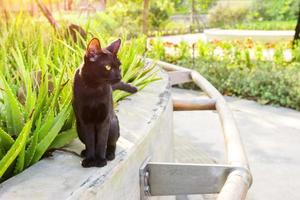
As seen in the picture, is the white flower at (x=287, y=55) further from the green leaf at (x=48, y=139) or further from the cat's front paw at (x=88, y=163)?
the cat's front paw at (x=88, y=163)

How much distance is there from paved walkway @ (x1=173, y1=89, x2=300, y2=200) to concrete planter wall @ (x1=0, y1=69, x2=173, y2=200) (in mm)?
1924

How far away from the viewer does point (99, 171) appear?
1538mm

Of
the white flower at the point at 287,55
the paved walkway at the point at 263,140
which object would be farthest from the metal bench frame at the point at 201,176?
the white flower at the point at 287,55

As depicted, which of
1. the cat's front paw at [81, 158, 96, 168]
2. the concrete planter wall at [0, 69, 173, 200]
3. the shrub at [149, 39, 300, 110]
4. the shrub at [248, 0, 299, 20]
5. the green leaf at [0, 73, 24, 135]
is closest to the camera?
the concrete planter wall at [0, 69, 173, 200]

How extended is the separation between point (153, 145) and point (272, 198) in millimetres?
1999

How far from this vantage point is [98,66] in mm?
1454

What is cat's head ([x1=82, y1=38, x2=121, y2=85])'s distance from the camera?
1.45m

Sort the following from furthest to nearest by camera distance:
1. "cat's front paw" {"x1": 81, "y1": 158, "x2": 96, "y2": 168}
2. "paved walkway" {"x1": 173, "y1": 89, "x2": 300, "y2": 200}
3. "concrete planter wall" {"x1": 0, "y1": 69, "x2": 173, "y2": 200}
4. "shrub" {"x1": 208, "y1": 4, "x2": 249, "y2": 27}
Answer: "shrub" {"x1": 208, "y1": 4, "x2": 249, "y2": 27} → "paved walkway" {"x1": 173, "y1": 89, "x2": 300, "y2": 200} → "cat's front paw" {"x1": 81, "y1": 158, "x2": 96, "y2": 168} → "concrete planter wall" {"x1": 0, "y1": 69, "x2": 173, "y2": 200}

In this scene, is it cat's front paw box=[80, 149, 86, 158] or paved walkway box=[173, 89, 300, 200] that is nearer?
cat's front paw box=[80, 149, 86, 158]

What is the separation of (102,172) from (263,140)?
4182 mm

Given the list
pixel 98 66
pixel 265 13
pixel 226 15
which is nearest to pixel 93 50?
pixel 98 66

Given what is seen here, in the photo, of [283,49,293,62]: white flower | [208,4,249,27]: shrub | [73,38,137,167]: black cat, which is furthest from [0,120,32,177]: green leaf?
[208,4,249,27]: shrub

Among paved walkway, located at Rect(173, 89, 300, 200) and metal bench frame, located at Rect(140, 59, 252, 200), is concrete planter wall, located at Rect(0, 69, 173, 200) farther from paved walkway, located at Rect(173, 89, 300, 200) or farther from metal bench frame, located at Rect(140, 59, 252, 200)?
paved walkway, located at Rect(173, 89, 300, 200)

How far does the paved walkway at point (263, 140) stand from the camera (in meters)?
4.16
